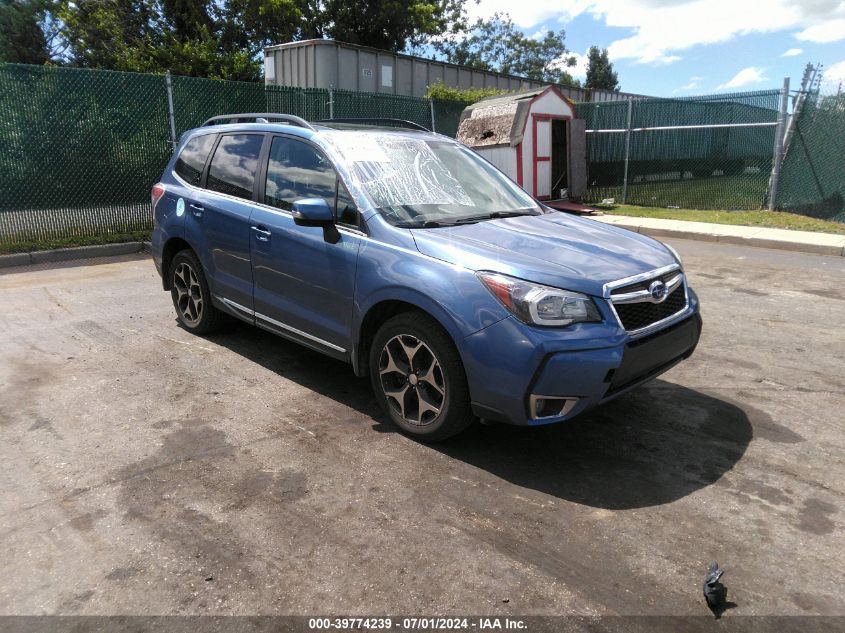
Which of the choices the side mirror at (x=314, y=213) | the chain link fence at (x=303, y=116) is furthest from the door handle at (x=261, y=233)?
the chain link fence at (x=303, y=116)

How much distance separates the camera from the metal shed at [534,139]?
14.6 metres

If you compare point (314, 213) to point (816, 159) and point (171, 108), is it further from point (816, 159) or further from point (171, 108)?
point (816, 159)

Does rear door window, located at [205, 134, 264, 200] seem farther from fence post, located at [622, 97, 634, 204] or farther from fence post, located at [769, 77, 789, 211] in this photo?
fence post, located at [622, 97, 634, 204]

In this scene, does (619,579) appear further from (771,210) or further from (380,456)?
(771,210)

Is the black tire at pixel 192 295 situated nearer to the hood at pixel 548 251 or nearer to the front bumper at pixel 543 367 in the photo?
the hood at pixel 548 251

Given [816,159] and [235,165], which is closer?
[235,165]

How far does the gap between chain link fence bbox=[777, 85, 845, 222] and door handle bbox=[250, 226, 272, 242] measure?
1219cm

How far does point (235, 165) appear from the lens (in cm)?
505

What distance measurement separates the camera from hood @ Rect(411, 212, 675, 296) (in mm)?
3346

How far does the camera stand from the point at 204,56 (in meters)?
24.6

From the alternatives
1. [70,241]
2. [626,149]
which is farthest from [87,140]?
[626,149]

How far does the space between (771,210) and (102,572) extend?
1425 cm

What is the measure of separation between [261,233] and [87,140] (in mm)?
6928

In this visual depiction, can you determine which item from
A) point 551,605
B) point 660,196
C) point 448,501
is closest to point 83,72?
point 448,501
